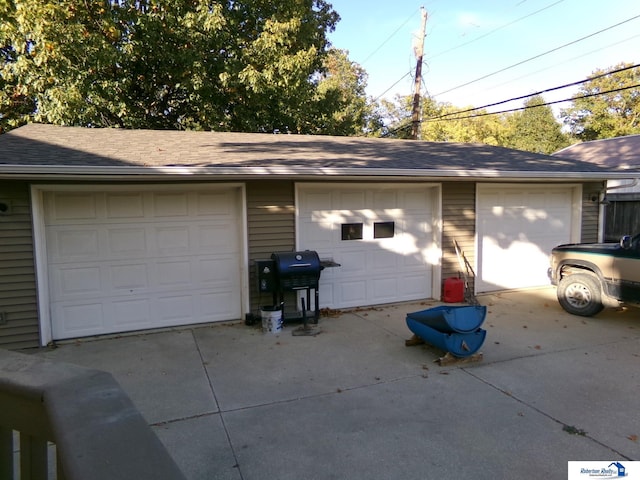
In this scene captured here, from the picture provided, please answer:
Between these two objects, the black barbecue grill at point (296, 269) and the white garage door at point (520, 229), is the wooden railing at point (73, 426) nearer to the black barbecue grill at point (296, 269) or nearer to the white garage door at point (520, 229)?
the black barbecue grill at point (296, 269)

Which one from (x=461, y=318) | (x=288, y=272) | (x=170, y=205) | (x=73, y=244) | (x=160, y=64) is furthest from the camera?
(x=160, y=64)

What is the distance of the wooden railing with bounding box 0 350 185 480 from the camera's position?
3.25 ft

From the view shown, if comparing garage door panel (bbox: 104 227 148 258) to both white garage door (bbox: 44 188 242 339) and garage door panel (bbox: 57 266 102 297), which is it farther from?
garage door panel (bbox: 57 266 102 297)

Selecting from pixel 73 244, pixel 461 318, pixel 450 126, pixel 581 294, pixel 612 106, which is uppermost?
pixel 612 106

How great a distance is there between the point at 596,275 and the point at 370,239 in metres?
3.49

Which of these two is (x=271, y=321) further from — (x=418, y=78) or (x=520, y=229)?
(x=418, y=78)

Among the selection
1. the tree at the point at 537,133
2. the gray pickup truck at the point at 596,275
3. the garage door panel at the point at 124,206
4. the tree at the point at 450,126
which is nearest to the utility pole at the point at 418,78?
the gray pickup truck at the point at 596,275

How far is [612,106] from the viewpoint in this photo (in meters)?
31.3

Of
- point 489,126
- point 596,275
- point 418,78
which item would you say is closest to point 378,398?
point 596,275

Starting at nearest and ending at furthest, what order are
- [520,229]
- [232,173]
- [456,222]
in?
[232,173]
[456,222]
[520,229]

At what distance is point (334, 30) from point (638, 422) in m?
16.0

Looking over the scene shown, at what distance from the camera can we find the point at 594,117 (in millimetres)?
32281

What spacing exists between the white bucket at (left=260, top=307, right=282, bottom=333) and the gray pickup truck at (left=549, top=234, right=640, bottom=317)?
15.2 feet

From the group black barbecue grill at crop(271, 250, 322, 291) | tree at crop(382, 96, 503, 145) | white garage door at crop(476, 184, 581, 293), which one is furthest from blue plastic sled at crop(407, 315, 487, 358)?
tree at crop(382, 96, 503, 145)
